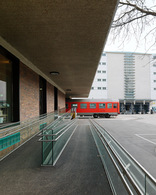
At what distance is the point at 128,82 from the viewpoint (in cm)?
3919

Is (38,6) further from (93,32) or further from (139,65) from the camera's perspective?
(139,65)

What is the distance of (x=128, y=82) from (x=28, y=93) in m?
38.6

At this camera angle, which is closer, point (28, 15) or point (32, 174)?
point (28, 15)

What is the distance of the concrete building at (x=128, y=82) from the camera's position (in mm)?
37875

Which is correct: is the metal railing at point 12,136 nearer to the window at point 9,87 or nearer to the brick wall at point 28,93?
the window at point 9,87

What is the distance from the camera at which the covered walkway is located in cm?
245

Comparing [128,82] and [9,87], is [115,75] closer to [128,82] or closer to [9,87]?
[128,82]

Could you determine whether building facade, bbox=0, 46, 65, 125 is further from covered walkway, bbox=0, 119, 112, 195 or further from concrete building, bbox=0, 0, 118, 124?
covered walkway, bbox=0, 119, 112, 195

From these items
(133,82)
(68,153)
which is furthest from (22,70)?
(133,82)

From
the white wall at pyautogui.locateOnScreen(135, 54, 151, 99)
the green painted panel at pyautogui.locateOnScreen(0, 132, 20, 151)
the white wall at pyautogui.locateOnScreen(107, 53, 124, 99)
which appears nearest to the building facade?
the green painted panel at pyautogui.locateOnScreen(0, 132, 20, 151)

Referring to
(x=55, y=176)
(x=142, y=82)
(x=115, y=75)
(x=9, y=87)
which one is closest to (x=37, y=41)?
(x=9, y=87)

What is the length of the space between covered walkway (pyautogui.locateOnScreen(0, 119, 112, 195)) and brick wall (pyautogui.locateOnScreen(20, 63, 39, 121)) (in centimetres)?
197

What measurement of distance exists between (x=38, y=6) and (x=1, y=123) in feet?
12.5

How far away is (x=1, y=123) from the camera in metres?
4.24
